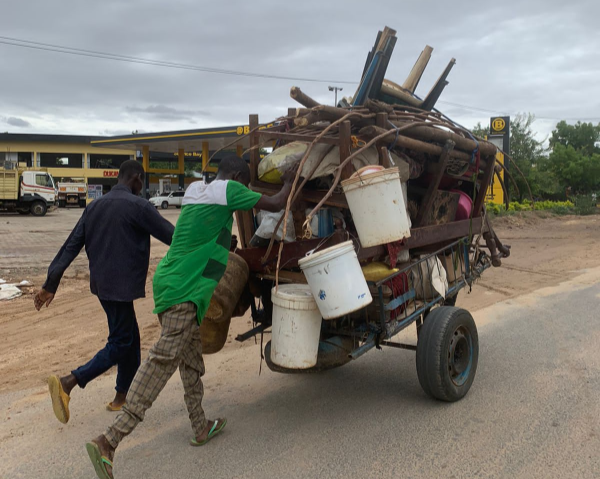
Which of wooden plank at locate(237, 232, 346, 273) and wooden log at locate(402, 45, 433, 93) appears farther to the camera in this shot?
wooden log at locate(402, 45, 433, 93)

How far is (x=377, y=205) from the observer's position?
10.7 ft

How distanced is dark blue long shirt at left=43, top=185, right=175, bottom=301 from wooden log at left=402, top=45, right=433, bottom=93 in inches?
125

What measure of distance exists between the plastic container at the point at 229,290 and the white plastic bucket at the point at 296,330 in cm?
43

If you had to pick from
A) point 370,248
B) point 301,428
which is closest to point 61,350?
point 301,428

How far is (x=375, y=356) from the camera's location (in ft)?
17.1

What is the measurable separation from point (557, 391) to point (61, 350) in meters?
4.63

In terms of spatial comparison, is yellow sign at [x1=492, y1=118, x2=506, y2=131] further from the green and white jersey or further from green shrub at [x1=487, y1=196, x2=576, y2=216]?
the green and white jersey

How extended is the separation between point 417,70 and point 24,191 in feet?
89.1

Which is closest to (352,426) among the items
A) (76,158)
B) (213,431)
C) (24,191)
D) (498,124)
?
(213,431)

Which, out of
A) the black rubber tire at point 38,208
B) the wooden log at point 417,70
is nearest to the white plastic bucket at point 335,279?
the wooden log at point 417,70

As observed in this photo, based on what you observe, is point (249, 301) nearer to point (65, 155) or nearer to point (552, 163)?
point (552, 163)

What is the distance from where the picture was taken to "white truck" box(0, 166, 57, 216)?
2753 cm

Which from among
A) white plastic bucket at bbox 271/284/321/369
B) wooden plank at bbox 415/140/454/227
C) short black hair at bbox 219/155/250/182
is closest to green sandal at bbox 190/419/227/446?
white plastic bucket at bbox 271/284/321/369

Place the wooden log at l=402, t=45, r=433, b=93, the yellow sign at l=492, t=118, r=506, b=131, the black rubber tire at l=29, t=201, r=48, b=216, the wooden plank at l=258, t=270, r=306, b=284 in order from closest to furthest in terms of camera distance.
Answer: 1. the wooden plank at l=258, t=270, r=306, b=284
2. the wooden log at l=402, t=45, r=433, b=93
3. the yellow sign at l=492, t=118, r=506, b=131
4. the black rubber tire at l=29, t=201, r=48, b=216
